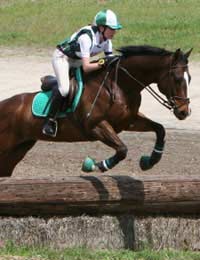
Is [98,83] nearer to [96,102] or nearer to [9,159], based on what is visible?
[96,102]

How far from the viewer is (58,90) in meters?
9.48

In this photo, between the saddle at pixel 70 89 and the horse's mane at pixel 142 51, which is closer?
the horse's mane at pixel 142 51

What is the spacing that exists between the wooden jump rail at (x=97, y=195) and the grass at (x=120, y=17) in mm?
11252

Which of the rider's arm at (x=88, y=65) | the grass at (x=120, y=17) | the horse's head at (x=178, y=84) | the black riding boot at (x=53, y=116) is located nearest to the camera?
the horse's head at (x=178, y=84)

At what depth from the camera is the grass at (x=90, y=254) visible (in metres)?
7.77

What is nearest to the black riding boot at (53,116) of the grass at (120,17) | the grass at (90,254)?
the grass at (90,254)

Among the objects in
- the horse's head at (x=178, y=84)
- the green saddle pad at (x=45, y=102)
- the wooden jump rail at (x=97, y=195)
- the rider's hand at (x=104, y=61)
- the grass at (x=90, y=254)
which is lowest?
the grass at (x=90, y=254)

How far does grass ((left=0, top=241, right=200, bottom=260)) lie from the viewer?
777 cm

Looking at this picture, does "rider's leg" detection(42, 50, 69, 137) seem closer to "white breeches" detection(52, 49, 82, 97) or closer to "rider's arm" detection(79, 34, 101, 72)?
"white breeches" detection(52, 49, 82, 97)

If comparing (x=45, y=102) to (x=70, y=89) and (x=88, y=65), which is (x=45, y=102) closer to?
(x=70, y=89)

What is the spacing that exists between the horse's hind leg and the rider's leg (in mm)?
818

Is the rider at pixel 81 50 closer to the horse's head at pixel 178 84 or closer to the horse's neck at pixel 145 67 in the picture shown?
the horse's neck at pixel 145 67

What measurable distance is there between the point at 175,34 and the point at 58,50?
11.5 meters

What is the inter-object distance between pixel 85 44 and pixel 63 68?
54cm
